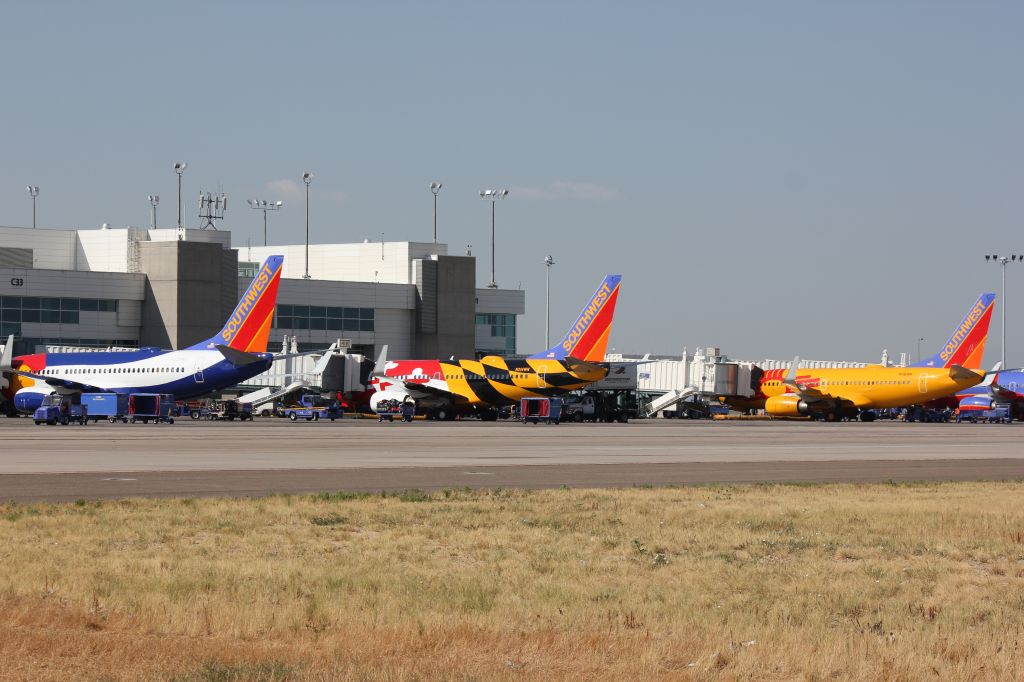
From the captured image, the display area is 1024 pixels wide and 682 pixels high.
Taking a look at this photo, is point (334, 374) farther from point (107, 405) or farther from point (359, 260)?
point (359, 260)

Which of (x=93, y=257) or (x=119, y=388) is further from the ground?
(x=93, y=257)

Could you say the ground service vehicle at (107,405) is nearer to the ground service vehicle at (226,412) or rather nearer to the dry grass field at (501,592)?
the ground service vehicle at (226,412)

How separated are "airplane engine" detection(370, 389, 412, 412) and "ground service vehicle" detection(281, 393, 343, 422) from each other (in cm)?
237

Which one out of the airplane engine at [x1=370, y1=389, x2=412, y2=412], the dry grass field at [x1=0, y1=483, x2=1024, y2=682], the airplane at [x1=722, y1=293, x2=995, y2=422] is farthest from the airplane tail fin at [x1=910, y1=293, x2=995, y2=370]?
the dry grass field at [x1=0, y1=483, x2=1024, y2=682]

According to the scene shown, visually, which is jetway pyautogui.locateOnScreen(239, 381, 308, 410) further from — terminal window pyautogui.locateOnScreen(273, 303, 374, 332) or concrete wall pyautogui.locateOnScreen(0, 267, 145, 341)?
terminal window pyautogui.locateOnScreen(273, 303, 374, 332)

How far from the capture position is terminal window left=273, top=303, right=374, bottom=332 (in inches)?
5202

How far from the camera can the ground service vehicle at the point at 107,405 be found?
7550 cm

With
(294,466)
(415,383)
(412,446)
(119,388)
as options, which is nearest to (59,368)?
(119,388)

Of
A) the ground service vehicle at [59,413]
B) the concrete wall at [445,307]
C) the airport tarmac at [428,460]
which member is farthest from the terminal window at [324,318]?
the airport tarmac at [428,460]

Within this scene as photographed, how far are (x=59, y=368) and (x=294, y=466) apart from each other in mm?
54228

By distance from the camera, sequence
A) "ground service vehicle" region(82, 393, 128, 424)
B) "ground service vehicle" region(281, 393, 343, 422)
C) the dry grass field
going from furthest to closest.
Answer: "ground service vehicle" region(281, 393, 343, 422) → "ground service vehicle" region(82, 393, 128, 424) → the dry grass field

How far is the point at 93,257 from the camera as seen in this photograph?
442 feet

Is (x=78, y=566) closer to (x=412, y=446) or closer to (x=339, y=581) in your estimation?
(x=339, y=581)

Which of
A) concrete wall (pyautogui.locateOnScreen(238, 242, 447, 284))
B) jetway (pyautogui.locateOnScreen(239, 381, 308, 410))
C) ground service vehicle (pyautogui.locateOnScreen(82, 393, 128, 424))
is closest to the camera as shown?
ground service vehicle (pyautogui.locateOnScreen(82, 393, 128, 424))
